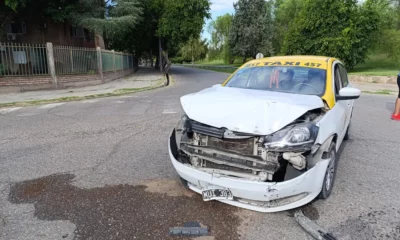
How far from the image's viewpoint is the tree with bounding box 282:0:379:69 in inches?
1085

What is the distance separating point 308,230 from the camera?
2740 mm

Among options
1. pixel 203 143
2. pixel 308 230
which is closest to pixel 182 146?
pixel 203 143

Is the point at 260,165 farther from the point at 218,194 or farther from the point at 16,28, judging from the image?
the point at 16,28

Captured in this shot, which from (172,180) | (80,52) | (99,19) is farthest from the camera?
(99,19)

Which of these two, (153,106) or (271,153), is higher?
(271,153)

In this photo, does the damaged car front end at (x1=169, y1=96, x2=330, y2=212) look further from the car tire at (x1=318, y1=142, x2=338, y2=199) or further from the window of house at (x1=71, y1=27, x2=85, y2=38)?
the window of house at (x1=71, y1=27, x2=85, y2=38)

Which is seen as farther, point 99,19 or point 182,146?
point 99,19

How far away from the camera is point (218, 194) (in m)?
2.88

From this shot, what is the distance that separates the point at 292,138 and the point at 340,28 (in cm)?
3053

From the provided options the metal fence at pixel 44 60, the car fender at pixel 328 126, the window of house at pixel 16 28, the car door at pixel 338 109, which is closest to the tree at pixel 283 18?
the metal fence at pixel 44 60

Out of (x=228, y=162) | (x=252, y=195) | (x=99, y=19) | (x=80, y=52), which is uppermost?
(x=99, y=19)

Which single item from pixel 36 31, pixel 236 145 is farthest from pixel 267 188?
pixel 36 31

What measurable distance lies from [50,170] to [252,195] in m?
3.21

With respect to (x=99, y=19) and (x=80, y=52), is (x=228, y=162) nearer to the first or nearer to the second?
(x=80, y=52)
